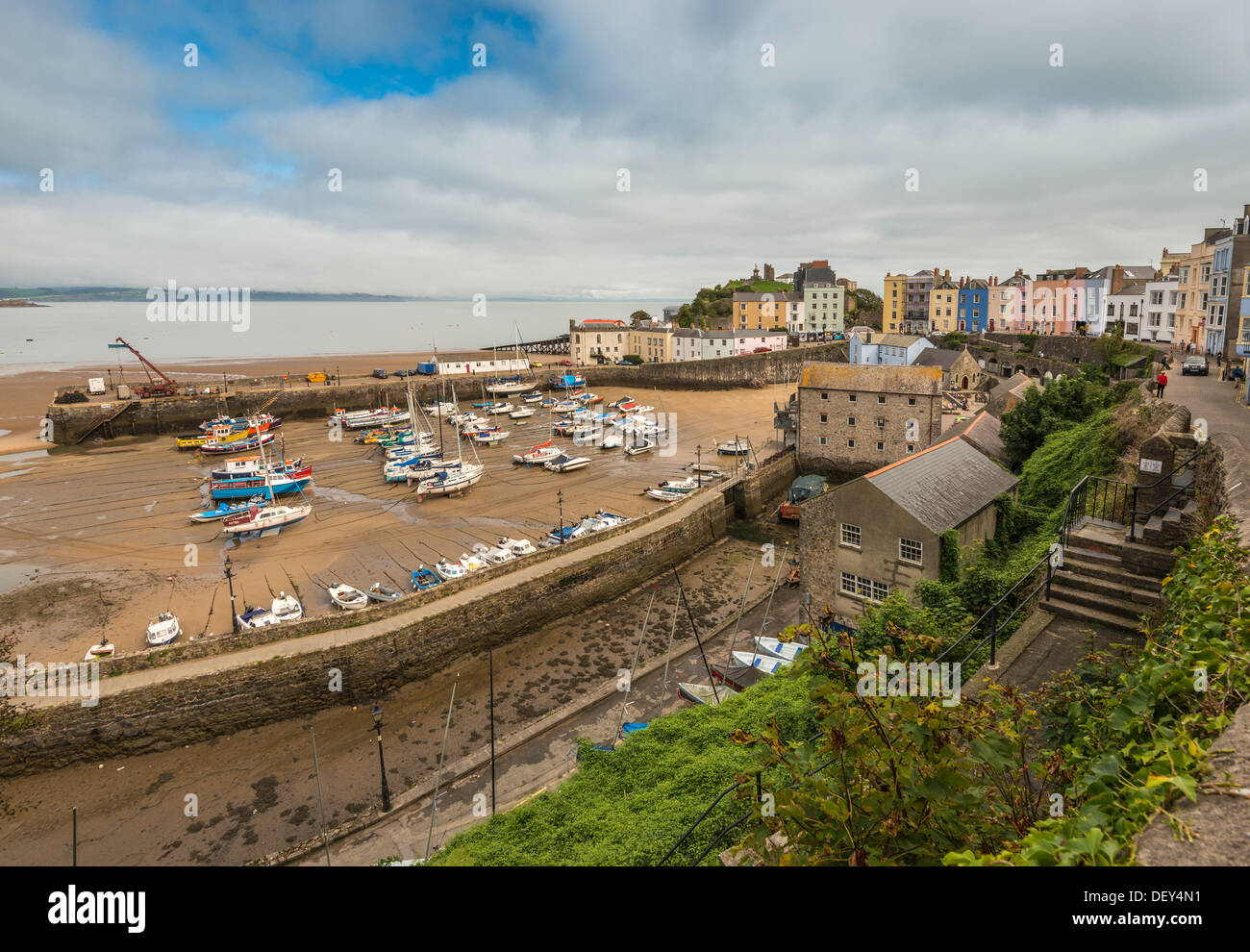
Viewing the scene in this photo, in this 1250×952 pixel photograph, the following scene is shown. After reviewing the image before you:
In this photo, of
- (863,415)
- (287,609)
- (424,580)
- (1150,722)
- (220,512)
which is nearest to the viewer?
(1150,722)

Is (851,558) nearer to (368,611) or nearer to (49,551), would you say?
(368,611)

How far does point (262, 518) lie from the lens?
2922 centimetres

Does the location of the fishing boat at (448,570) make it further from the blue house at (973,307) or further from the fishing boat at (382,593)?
the blue house at (973,307)

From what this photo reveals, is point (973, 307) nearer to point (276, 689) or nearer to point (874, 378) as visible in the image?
point (874, 378)

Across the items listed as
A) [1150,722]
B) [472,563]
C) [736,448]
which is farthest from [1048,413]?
[1150,722]

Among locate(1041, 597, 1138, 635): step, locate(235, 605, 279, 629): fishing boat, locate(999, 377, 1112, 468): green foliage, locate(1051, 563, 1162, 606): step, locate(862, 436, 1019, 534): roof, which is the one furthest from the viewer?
locate(999, 377, 1112, 468): green foliage

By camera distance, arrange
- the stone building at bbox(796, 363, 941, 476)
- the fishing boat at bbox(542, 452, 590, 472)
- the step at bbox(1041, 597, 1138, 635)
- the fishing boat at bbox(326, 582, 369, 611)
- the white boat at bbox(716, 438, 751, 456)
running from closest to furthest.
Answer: the step at bbox(1041, 597, 1138, 635) → the fishing boat at bbox(326, 582, 369, 611) → the stone building at bbox(796, 363, 941, 476) → the fishing boat at bbox(542, 452, 590, 472) → the white boat at bbox(716, 438, 751, 456)

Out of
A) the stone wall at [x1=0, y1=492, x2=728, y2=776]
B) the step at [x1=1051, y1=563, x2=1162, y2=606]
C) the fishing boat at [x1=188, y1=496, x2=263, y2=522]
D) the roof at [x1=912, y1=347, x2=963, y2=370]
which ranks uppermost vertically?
the roof at [x1=912, y1=347, x2=963, y2=370]

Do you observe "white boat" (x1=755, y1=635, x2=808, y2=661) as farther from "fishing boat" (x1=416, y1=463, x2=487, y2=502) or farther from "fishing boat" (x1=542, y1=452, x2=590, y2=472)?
"fishing boat" (x1=542, y1=452, x2=590, y2=472)

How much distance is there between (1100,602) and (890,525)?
649cm

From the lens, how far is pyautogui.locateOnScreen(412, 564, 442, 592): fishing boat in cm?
2312

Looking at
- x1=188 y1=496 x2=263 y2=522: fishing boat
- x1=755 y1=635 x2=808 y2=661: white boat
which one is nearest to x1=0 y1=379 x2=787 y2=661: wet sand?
x1=188 y1=496 x2=263 y2=522: fishing boat

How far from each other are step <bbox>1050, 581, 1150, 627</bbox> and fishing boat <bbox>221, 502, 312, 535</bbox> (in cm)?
2968
